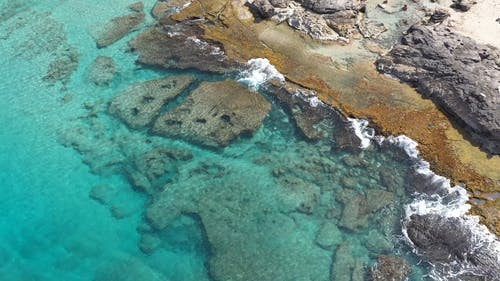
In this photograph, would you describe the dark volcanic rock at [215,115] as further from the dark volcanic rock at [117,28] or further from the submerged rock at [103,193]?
the dark volcanic rock at [117,28]

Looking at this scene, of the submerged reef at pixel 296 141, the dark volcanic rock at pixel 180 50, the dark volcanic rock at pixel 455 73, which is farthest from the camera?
the dark volcanic rock at pixel 180 50

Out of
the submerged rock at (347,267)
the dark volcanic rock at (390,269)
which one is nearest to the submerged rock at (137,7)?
the submerged rock at (347,267)

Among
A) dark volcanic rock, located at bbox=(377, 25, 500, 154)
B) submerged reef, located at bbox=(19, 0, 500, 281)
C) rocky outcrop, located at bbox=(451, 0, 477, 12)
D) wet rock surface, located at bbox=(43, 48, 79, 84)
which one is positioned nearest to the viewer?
submerged reef, located at bbox=(19, 0, 500, 281)

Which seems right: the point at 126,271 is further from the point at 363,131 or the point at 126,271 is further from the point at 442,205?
the point at 442,205

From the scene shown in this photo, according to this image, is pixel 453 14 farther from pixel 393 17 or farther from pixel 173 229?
pixel 173 229

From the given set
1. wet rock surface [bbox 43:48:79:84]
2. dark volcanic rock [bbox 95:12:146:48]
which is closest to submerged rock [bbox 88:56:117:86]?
wet rock surface [bbox 43:48:79:84]

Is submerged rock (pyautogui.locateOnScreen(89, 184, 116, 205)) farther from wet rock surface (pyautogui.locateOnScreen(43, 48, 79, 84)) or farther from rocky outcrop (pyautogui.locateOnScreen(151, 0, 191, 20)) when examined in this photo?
rocky outcrop (pyautogui.locateOnScreen(151, 0, 191, 20))
